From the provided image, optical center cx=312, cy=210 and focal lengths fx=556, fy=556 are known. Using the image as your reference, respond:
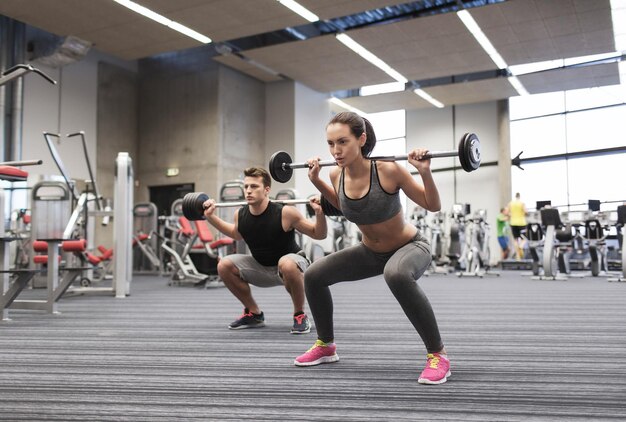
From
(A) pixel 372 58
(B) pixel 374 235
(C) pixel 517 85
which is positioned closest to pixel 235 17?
(A) pixel 372 58

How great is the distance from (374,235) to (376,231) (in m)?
0.03

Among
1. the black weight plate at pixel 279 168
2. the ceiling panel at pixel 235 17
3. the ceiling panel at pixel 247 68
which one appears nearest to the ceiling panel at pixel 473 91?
the ceiling panel at pixel 247 68

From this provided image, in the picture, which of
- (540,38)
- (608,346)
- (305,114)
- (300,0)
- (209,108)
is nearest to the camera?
(608,346)

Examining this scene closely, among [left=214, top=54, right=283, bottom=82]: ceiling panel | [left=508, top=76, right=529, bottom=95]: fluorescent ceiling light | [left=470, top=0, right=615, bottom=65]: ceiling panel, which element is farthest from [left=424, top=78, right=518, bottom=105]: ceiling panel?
[left=214, top=54, right=283, bottom=82]: ceiling panel

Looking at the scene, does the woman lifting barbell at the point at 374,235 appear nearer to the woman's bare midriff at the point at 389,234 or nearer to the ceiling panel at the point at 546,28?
the woman's bare midriff at the point at 389,234

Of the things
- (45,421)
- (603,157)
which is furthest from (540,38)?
(45,421)

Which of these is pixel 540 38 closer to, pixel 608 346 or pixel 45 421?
pixel 608 346

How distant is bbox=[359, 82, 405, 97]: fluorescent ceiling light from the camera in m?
13.4

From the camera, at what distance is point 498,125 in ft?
47.1

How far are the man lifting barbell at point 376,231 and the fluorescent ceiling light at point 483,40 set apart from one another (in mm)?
7546

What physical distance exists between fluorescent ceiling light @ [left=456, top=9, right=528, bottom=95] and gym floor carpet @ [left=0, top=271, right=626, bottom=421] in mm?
6131

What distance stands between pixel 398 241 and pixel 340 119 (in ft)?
1.76

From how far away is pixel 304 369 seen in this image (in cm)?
226

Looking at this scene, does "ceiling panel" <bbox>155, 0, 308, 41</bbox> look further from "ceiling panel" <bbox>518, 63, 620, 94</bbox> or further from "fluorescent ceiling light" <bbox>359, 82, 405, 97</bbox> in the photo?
"ceiling panel" <bbox>518, 63, 620, 94</bbox>
